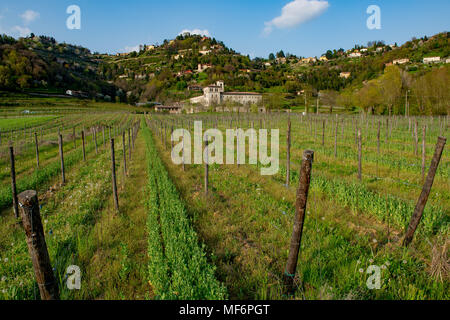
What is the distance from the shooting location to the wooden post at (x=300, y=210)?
335cm

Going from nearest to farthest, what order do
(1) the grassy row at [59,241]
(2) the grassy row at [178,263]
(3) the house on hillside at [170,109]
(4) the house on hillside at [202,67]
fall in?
(2) the grassy row at [178,263] → (1) the grassy row at [59,241] → (3) the house on hillside at [170,109] → (4) the house on hillside at [202,67]

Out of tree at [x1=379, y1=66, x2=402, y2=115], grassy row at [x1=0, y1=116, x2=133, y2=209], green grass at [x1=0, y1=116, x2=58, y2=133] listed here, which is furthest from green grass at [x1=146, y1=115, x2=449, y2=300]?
tree at [x1=379, y1=66, x2=402, y2=115]

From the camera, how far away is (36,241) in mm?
2748

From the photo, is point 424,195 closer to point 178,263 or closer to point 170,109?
point 178,263

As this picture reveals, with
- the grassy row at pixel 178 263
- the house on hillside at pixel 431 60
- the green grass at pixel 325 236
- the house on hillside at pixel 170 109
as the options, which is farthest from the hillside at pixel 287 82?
the grassy row at pixel 178 263

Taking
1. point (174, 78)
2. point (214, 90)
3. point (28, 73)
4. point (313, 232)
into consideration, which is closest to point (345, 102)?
point (214, 90)

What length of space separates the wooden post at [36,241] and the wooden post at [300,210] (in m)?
3.01

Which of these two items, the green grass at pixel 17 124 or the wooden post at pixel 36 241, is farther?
the green grass at pixel 17 124

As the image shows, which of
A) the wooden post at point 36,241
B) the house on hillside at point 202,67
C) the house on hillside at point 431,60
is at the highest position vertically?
the house on hillside at point 202,67

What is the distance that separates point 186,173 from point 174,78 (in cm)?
16670

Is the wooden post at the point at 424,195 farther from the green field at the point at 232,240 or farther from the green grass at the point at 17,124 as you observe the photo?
the green grass at the point at 17,124

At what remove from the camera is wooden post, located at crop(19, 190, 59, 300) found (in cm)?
264

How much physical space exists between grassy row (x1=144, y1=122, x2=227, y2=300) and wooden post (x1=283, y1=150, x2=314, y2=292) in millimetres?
979

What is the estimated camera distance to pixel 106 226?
583cm
